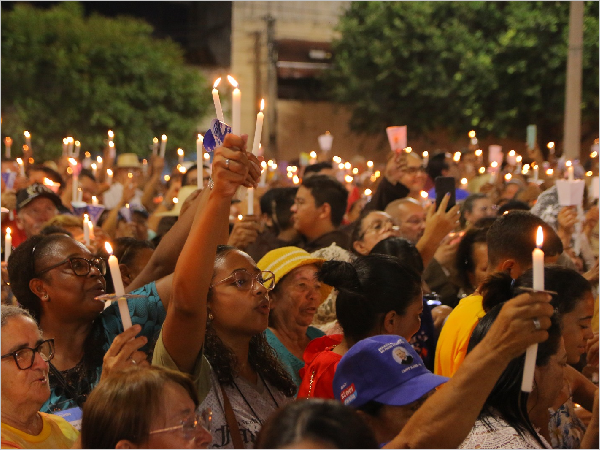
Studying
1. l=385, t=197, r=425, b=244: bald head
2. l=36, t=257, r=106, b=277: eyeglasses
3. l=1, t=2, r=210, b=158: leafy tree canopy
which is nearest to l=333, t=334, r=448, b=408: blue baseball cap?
l=36, t=257, r=106, b=277: eyeglasses

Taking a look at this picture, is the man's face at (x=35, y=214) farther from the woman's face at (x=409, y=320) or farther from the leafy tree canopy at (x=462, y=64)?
the leafy tree canopy at (x=462, y=64)

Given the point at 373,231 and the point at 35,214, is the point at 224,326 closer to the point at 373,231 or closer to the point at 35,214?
the point at 373,231

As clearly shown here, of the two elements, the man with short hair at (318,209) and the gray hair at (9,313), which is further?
the man with short hair at (318,209)

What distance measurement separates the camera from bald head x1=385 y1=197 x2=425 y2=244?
18.6 feet

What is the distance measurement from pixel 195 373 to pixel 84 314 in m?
0.83

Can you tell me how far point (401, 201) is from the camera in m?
5.80

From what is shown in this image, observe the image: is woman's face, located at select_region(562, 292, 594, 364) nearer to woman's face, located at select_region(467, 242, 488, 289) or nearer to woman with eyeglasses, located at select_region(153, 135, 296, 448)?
Answer: woman with eyeglasses, located at select_region(153, 135, 296, 448)

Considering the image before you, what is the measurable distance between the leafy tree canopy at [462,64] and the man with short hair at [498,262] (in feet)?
59.6

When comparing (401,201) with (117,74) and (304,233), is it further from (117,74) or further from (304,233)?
(117,74)

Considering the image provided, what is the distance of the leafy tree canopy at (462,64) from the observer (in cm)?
2134

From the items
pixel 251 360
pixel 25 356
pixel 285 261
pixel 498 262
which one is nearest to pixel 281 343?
pixel 285 261

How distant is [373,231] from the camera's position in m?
5.00

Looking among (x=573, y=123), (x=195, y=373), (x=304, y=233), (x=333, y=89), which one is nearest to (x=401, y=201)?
(x=304, y=233)

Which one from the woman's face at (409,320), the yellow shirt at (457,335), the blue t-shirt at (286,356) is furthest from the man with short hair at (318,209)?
the woman's face at (409,320)
